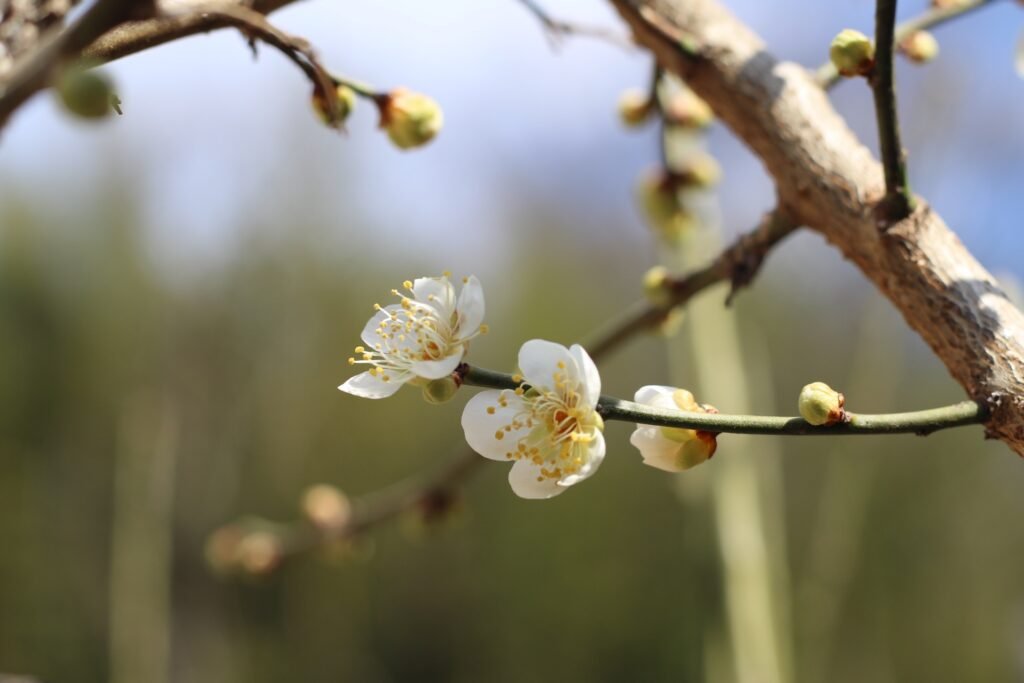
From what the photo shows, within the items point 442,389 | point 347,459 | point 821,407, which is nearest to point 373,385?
point 442,389

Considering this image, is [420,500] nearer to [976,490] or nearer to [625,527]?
[976,490]

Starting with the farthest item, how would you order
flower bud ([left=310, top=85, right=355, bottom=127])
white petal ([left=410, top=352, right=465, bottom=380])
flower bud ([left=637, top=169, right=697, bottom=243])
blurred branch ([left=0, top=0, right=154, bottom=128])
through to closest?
flower bud ([left=637, top=169, right=697, bottom=243])
flower bud ([left=310, top=85, right=355, bottom=127])
white petal ([left=410, top=352, right=465, bottom=380])
blurred branch ([left=0, top=0, right=154, bottom=128])

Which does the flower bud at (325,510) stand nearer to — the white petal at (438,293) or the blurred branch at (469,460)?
the blurred branch at (469,460)

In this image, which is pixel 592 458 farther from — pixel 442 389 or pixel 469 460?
pixel 469 460

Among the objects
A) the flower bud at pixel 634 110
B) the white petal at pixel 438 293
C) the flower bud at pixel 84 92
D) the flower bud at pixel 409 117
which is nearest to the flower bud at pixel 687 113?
the flower bud at pixel 634 110

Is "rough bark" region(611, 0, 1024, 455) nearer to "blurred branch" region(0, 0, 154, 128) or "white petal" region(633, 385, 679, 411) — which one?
"white petal" region(633, 385, 679, 411)

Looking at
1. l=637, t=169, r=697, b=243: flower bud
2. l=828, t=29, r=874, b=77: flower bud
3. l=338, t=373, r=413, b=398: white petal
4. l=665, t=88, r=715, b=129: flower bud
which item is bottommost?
l=338, t=373, r=413, b=398: white petal

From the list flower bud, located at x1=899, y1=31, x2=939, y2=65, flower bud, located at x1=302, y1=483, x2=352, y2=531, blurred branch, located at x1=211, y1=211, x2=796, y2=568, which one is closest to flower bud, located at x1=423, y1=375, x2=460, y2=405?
blurred branch, located at x1=211, y1=211, x2=796, y2=568
